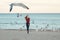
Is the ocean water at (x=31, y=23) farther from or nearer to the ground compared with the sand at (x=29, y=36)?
nearer to the ground

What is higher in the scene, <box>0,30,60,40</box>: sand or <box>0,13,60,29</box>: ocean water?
<box>0,30,60,40</box>: sand

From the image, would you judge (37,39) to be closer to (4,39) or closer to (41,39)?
(41,39)

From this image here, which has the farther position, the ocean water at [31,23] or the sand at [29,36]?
the ocean water at [31,23]

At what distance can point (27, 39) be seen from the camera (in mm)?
12961

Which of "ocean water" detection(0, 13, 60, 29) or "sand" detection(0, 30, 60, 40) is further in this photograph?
"ocean water" detection(0, 13, 60, 29)

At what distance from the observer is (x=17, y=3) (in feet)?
53.0

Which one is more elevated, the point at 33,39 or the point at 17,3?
the point at 17,3

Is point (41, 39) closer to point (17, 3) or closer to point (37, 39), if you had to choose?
point (37, 39)

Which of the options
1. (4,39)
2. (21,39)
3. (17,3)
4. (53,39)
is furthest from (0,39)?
(17,3)

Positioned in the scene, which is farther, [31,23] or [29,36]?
[31,23]

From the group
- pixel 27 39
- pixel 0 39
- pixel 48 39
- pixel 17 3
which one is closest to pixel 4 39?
pixel 0 39

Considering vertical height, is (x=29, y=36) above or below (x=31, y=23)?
above

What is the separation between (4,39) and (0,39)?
8.3 inches

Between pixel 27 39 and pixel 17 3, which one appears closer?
pixel 27 39
